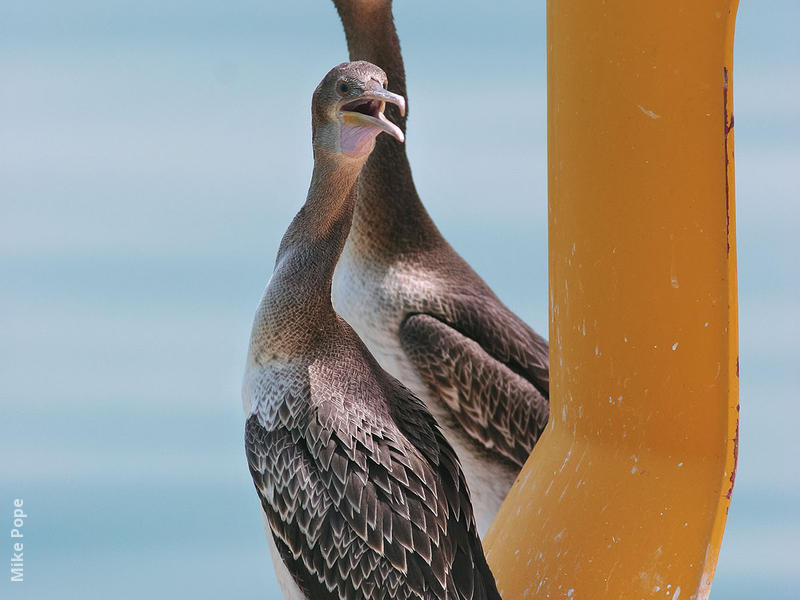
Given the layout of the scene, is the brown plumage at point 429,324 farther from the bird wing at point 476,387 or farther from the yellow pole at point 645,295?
the yellow pole at point 645,295

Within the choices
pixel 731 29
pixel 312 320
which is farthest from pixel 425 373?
pixel 731 29

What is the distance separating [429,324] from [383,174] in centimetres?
Result: 52

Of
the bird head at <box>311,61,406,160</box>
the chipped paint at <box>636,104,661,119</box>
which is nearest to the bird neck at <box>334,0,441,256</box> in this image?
the bird head at <box>311,61,406,160</box>

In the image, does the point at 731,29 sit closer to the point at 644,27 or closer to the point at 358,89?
the point at 644,27

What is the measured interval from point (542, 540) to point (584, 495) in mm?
131

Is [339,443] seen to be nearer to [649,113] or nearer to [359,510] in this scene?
[359,510]

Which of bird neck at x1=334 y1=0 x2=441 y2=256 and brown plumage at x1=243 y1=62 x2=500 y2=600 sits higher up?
bird neck at x1=334 y1=0 x2=441 y2=256

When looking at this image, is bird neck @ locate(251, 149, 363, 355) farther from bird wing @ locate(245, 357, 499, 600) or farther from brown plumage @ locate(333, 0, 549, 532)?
brown plumage @ locate(333, 0, 549, 532)

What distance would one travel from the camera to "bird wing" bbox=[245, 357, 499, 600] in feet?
7.81

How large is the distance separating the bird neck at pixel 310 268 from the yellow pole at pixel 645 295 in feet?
1.60

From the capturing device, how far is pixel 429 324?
3840 millimetres

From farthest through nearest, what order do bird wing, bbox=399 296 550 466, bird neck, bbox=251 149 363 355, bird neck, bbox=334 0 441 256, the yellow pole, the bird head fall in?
bird neck, bbox=334 0 441 256 → bird wing, bbox=399 296 550 466 → bird neck, bbox=251 149 363 355 → the bird head → the yellow pole

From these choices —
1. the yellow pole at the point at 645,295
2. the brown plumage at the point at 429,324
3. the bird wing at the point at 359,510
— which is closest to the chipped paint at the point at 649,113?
the yellow pole at the point at 645,295

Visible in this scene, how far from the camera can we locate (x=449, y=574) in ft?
7.86
